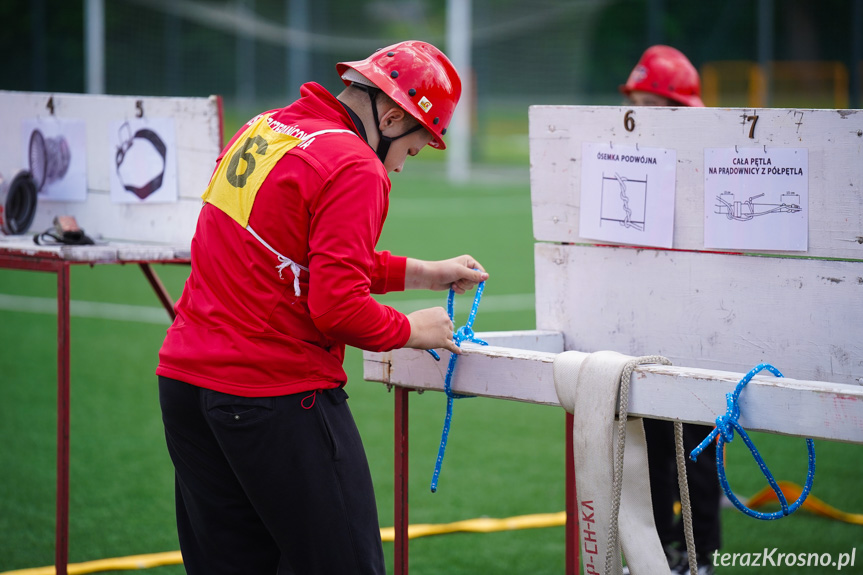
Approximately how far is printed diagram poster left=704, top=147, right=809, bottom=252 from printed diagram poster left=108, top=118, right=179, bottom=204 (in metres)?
2.30

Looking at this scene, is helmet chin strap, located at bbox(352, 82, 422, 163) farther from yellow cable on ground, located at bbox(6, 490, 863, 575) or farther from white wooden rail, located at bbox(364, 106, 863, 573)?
yellow cable on ground, located at bbox(6, 490, 863, 575)

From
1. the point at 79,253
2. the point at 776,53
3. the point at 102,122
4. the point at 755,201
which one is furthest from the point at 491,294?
the point at 776,53

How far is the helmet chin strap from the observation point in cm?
266

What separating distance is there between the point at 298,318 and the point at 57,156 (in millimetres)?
2643

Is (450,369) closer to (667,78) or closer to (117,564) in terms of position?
(117,564)

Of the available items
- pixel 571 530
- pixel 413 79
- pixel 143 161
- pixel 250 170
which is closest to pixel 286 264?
pixel 250 170

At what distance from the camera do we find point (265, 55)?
2702cm

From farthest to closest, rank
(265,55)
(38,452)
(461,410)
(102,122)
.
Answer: (265,55) → (461,410) → (38,452) → (102,122)

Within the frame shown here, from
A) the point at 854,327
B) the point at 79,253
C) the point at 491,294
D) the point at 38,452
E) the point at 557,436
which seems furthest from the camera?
the point at 491,294

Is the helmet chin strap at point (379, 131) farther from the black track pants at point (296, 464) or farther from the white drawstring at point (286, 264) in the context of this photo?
the black track pants at point (296, 464)

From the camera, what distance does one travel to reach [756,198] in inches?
114

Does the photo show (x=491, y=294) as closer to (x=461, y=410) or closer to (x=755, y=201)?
(x=461, y=410)

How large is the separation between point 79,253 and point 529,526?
2.34 meters

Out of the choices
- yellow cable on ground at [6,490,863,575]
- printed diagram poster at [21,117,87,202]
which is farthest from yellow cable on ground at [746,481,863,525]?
printed diagram poster at [21,117,87,202]
